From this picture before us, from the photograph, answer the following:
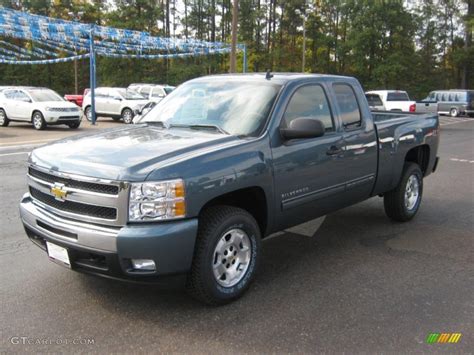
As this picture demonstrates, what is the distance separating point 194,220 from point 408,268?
7.76 feet

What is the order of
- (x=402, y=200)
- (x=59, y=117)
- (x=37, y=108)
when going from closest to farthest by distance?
1. (x=402, y=200)
2. (x=59, y=117)
3. (x=37, y=108)

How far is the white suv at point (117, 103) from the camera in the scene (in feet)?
73.9

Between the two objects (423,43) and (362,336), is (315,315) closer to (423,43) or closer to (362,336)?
(362,336)

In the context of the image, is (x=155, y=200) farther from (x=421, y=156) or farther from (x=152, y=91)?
(x=152, y=91)

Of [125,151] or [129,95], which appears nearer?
[125,151]

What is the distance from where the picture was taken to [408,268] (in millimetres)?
4570

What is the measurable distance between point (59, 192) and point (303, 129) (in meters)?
1.99

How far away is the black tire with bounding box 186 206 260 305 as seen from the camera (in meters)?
3.46

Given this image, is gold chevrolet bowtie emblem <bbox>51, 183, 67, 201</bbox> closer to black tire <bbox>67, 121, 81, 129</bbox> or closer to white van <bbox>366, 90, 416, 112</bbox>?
black tire <bbox>67, 121, 81, 129</bbox>

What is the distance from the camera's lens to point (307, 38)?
180 ft

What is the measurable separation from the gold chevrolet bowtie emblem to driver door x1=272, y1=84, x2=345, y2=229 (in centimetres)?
168

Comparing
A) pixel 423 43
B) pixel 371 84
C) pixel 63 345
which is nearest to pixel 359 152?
pixel 63 345

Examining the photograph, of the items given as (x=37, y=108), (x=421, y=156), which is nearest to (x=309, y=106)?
(x=421, y=156)

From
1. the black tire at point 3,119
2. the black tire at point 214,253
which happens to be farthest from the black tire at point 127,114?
the black tire at point 214,253
